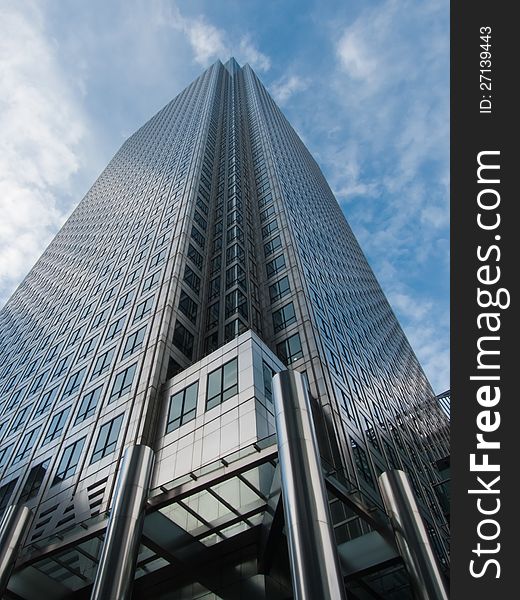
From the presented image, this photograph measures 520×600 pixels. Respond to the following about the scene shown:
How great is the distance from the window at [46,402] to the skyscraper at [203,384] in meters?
0.21

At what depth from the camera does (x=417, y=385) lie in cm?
7056

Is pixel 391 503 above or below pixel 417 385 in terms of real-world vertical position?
below

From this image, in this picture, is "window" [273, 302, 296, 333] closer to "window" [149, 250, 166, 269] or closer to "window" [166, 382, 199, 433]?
"window" [166, 382, 199, 433]

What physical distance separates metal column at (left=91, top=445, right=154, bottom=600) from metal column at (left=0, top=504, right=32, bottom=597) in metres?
5.04

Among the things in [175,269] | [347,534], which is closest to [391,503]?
[347,534]

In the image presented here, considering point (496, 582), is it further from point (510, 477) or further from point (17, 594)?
point (17, 594)

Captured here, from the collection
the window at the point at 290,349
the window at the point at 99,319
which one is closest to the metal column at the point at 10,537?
the window at the point at 290,349

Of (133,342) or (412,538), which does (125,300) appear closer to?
(133,342)

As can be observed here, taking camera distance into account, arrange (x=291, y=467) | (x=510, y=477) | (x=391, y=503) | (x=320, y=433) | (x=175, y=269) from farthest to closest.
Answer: (x=175, y=269) → (x=320, y=433) → (x=391, y=503) → (x=291, y=467) → (x=510, y=477)

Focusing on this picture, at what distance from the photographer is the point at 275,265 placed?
4662 centimetres

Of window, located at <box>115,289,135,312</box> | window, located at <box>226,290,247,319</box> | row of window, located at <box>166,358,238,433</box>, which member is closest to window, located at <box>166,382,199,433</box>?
row of window, located at <box>166,358,238,433</box>

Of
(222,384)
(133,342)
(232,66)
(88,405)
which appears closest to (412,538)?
(222,384)

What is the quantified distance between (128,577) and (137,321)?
2450 centimetres

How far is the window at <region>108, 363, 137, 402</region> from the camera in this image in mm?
31695
